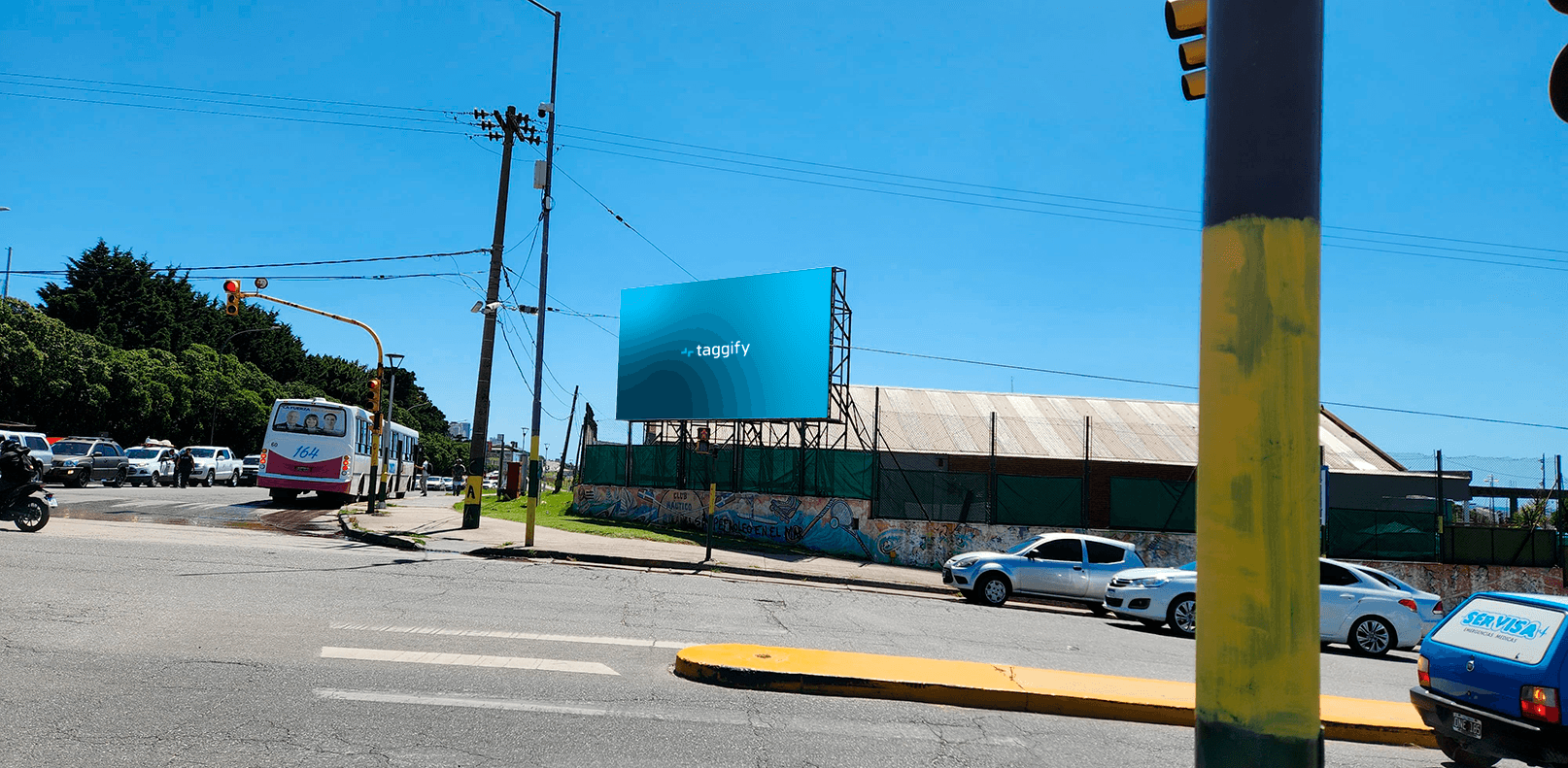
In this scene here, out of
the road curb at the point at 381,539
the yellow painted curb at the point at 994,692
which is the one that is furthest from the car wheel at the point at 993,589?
the road curb at the point at 381,539

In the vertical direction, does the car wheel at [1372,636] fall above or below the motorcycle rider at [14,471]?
below

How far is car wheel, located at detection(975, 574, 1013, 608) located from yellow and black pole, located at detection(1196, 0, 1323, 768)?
15.3 metres

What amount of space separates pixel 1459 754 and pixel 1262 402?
564 cm

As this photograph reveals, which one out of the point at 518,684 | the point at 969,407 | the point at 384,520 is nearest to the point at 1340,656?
the point at 518,684

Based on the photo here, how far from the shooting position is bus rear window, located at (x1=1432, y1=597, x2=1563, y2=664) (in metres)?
6.35

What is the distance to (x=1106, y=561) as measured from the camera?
1795 cm

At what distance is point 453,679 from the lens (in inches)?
280

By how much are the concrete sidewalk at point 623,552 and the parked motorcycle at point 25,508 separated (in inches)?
216

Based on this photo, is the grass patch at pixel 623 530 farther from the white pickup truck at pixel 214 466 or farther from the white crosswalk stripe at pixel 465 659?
the white pickup truck at pixel 214 466

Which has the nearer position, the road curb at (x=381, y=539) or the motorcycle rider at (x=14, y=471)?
the motorcycle rider at (x=14, y=471)

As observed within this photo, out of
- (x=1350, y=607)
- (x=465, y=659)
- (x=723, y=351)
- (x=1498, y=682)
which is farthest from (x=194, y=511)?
(x=1498, y=682)

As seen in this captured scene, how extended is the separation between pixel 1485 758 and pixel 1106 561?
11.7 meters

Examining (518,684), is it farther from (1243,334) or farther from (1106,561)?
(1106,561)

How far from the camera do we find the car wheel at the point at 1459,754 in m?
6.41
